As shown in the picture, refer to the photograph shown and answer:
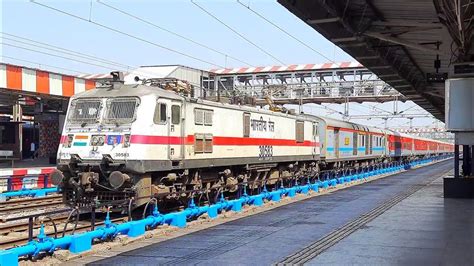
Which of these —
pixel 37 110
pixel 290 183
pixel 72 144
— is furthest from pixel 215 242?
pixel 37 110

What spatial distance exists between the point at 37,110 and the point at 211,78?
76.9 ft

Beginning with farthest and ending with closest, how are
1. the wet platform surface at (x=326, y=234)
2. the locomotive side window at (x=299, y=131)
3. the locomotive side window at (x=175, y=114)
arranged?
the locomotive side window at (x=299, y=131) < the locomotive side window at (x=175, y=114) < the wet platform surface at (x=326, y=234)

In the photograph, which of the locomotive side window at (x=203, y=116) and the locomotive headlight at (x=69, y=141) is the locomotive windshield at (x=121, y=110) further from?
the locomotive side window at (x=203, y=116)

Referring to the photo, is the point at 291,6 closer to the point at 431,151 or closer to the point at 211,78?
the point at 211,78

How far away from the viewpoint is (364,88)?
45.7 metres

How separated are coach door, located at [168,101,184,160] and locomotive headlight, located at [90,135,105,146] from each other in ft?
5.23

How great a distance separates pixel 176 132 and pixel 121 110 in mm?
1467

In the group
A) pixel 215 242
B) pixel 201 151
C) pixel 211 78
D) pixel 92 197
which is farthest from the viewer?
pixel 211 78

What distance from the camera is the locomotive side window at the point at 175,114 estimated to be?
13.0 metres

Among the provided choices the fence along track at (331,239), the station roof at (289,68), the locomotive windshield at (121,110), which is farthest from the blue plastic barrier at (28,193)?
the station roof at (289,68)

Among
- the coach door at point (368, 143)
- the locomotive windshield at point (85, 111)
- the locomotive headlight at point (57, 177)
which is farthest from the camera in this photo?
the coach door at point (368, 143)

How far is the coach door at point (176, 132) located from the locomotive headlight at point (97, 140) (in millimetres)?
1595

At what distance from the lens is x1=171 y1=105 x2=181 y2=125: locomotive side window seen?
1305 cm

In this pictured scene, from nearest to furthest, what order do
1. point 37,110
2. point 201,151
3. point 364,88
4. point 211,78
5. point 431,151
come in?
point 201,151 < point 37,110 < point 364,88 < point 211,78 < point 431,151
